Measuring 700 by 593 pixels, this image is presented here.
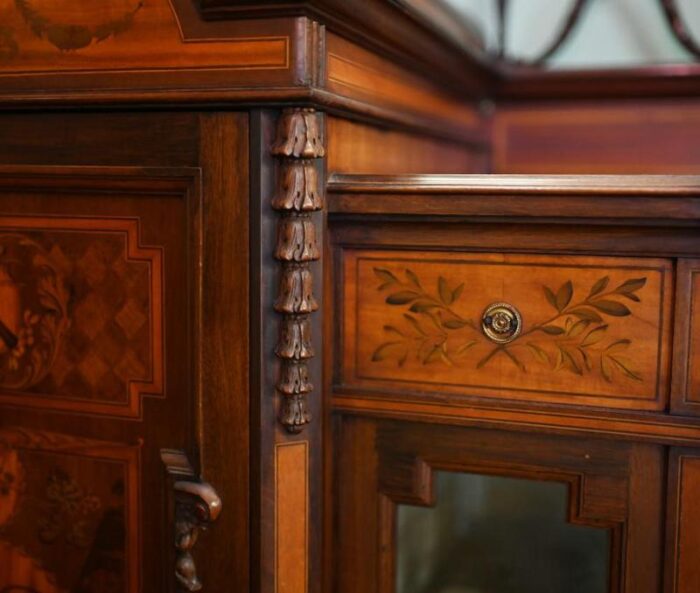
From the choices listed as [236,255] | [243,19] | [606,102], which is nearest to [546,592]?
[236,255]

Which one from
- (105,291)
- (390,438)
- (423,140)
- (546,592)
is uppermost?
(423,140)

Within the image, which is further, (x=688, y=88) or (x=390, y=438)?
(x=688, y=88)

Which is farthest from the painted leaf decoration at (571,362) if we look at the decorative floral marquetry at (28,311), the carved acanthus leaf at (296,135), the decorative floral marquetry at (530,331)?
the decorative floral marquetry at (28,311)

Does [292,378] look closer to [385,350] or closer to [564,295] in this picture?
[385,350]

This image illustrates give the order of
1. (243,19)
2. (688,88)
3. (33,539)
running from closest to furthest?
1. (243,19)
2. (33,539)
3. (688,88)

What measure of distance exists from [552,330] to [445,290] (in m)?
0.08

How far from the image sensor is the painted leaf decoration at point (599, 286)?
0.58 metres

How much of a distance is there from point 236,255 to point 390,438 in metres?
0.18

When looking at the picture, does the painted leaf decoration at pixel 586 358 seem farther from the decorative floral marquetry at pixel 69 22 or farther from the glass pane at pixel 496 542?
the decorative floral marquetry at pixel 69 22

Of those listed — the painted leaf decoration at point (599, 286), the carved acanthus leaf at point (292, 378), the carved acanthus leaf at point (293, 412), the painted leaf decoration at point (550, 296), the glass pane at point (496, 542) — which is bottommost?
the glass pane at point (496, 542)

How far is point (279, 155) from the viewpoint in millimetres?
563

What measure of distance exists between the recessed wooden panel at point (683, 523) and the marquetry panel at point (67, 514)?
1.21 feet

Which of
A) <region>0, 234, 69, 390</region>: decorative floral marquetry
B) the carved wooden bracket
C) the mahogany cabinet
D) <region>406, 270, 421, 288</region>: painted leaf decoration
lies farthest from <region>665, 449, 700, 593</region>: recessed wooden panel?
<region>0, 234, 69, 390</region>: decorative floral marquetry

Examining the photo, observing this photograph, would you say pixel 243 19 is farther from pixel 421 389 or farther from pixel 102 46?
pixel 421 389
